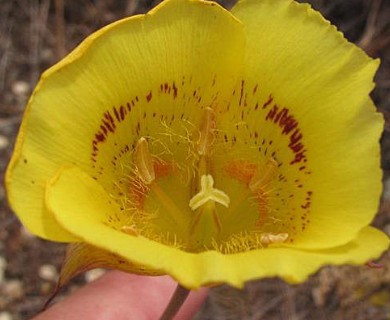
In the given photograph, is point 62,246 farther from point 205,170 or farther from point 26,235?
point 205,170

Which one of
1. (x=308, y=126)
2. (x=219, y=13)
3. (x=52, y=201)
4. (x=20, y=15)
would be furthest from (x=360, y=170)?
(x=20, y=15)

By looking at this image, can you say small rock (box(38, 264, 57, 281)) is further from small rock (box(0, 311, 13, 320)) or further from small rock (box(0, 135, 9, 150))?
small rock (box(0, 135, 9, 150))

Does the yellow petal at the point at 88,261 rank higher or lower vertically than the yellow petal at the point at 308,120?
lower

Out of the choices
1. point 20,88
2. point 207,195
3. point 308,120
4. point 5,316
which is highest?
point 308,120

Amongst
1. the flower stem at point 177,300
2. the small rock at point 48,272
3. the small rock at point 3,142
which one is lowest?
the small rock at point 48,272

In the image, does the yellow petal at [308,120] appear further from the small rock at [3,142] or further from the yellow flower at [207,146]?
the small rock at [3,142]

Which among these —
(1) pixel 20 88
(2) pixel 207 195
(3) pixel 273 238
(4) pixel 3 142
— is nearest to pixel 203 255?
(3) pixel 273 238

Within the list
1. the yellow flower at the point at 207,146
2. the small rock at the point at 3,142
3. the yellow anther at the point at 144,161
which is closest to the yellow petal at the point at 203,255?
the yellow flower at the point at 207,146
